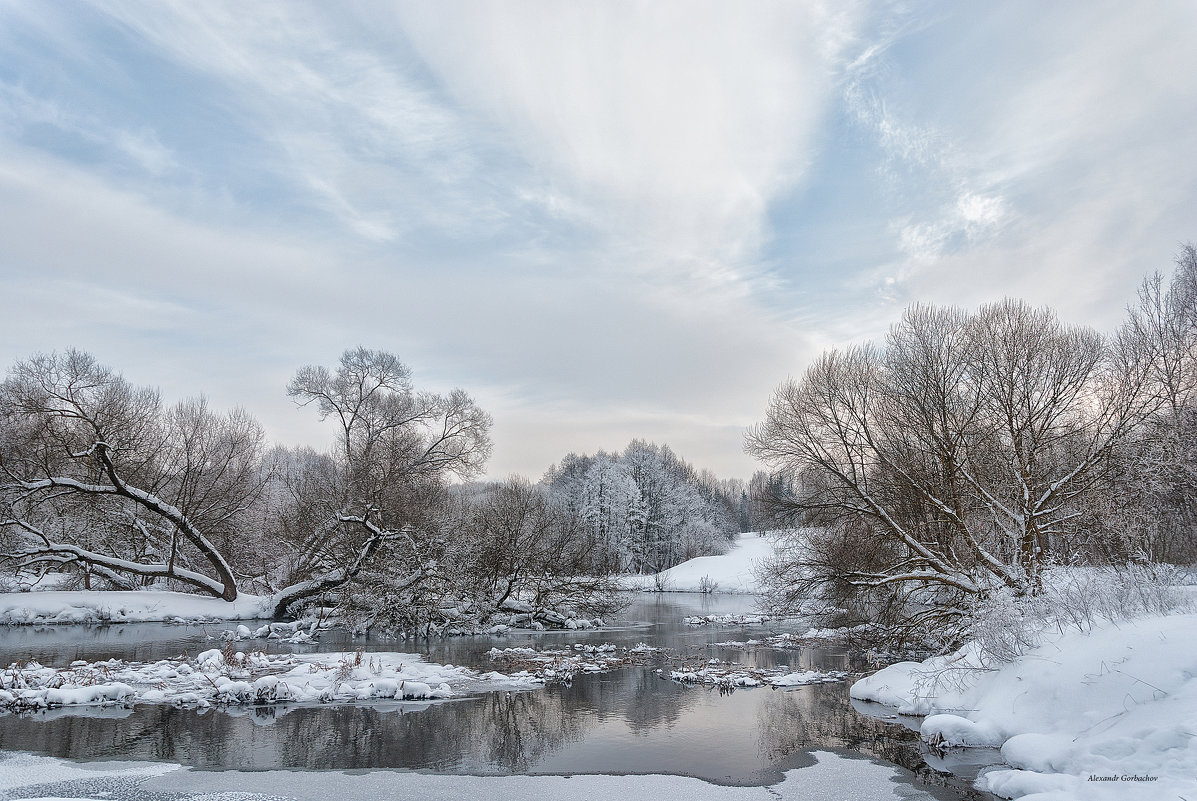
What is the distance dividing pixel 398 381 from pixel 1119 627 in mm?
34529

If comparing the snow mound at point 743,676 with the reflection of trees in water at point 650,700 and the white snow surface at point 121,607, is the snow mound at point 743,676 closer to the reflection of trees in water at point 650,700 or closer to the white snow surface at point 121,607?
the reflection of trees in water at point 650,700

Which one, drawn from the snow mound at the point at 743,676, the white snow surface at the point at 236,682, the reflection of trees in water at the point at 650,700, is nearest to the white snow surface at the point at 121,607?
the white snow surface at the point at 236,682

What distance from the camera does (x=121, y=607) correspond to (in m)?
26.0

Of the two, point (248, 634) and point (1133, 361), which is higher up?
point (1133, 361)

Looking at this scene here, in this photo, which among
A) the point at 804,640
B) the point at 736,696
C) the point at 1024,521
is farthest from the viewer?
the point at 804,640

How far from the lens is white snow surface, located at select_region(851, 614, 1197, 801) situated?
6.66m

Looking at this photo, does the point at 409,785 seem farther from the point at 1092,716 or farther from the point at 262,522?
the point at 262,522

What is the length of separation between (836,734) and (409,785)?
271 inches

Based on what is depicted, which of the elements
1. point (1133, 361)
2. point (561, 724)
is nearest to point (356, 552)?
point (561, 724)

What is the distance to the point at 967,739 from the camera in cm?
1011

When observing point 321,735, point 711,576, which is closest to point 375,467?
point 321,735

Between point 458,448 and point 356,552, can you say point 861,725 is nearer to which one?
point 356,552

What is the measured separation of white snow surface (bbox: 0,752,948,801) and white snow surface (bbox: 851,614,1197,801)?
4.92 feet

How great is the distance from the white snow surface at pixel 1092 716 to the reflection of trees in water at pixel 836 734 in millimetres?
491
